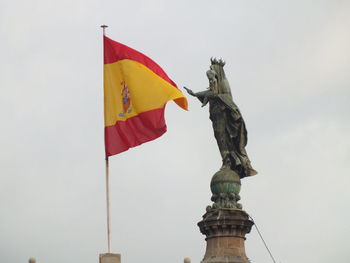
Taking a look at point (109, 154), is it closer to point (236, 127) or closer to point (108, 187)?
point (108, 187)

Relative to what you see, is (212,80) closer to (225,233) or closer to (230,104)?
(230,104)

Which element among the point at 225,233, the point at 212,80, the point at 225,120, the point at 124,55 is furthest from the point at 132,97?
the point at 225,233

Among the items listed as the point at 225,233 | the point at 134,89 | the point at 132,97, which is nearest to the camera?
the point at 225,233

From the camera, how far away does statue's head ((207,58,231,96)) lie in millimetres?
53088

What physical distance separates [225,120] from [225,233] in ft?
17.9

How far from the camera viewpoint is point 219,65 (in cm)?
5341

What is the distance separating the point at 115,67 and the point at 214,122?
5196mm

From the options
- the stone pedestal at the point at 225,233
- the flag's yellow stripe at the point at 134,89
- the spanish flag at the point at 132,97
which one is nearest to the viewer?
the stone pedestal at the point at 225,233

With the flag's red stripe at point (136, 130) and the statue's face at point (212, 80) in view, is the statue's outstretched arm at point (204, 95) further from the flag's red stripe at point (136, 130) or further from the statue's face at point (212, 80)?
the flag's red stripe at point (136, 130)

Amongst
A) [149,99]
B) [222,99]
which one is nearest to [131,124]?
[149,99]

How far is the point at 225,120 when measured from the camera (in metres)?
53.0

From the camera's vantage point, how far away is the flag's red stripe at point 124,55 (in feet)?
170

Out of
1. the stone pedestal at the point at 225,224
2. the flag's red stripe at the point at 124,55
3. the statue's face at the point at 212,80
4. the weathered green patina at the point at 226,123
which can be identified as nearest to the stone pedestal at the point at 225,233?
the stone pedestal at the point at 225,224

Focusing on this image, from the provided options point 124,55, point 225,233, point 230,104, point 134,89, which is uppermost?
point 124,55
